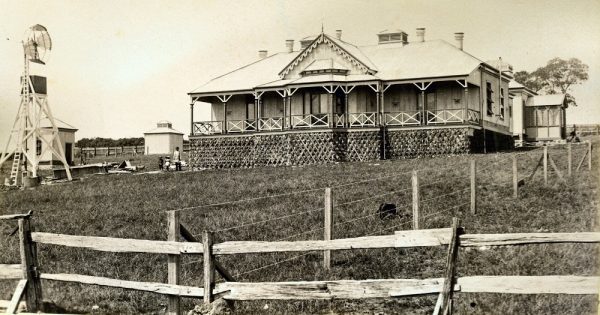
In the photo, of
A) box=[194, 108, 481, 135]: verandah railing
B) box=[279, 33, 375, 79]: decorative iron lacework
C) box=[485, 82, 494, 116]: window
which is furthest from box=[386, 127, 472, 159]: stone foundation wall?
box=[485, 82, 494, 116]: window

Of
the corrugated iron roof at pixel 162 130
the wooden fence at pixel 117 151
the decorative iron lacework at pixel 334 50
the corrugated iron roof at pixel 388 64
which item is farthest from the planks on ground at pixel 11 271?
the wooden fence at pixel 117 151

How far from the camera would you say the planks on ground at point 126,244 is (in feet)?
27.7

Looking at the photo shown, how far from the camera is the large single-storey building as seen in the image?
29312 millimetres

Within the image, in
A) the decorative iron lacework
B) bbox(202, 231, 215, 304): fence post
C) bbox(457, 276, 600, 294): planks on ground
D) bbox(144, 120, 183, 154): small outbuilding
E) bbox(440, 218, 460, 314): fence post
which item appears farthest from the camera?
bbox(144, 120, 183, 154): small outbuilding

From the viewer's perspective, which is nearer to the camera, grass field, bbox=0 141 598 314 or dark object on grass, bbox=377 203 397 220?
grass field, bbox=0 141 598 314

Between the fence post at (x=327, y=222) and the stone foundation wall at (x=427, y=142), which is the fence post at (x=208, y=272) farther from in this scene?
the stone foundation wall at (x=427, y=142)

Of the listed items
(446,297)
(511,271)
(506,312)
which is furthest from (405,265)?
(446,297)

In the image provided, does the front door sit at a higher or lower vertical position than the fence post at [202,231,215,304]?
higher

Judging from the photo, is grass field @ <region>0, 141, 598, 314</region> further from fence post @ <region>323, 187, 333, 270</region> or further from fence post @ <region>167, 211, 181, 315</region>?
fence post @ <region>167, 211, 181, 315</region>

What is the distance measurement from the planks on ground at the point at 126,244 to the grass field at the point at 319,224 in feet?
3.41

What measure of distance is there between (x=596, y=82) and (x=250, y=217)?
7.98 metres

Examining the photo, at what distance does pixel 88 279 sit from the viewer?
9.15m

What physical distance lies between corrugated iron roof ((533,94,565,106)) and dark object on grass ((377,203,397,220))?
27.1m

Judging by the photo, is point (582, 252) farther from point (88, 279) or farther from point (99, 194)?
point (99, 194)
